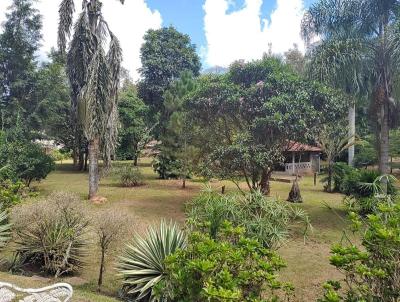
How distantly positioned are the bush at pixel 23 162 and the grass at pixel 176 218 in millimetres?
1647

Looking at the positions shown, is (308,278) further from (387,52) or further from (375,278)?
(387,52)

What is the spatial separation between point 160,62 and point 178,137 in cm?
1440

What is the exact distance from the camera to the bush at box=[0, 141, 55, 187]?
12935 millimetres

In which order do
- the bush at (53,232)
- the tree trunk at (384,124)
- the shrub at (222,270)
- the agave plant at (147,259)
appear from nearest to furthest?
the shrub at (222,270) → the agave plant at (147,259) → the bush at (53,232) → the tree trunk at (384,124)

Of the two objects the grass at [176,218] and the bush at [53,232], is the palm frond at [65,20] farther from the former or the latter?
the bush at [53,232]

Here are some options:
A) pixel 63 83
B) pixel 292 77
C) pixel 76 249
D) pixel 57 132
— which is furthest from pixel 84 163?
pixel 76 249

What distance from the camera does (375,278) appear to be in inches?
131

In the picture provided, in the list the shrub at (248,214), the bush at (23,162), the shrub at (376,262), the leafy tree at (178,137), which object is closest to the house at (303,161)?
the leafy tree at (178,137)

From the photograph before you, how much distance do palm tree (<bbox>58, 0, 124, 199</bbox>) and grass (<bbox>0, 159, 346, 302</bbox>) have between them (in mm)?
2714

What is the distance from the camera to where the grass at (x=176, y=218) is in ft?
23.2

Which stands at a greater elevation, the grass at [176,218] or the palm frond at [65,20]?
the palm frond at [65,20]

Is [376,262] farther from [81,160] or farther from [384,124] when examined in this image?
[81,160]

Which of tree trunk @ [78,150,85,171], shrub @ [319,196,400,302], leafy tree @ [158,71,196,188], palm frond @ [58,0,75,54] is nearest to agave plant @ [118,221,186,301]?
Result: shrub @ [319,196,400,302]

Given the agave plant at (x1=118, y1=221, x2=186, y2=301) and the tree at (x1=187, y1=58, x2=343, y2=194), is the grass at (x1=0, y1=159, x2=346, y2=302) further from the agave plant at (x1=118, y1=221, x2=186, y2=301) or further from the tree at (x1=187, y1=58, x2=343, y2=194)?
the tree at (x1=187, y1=58, x2=343, y2=194)
